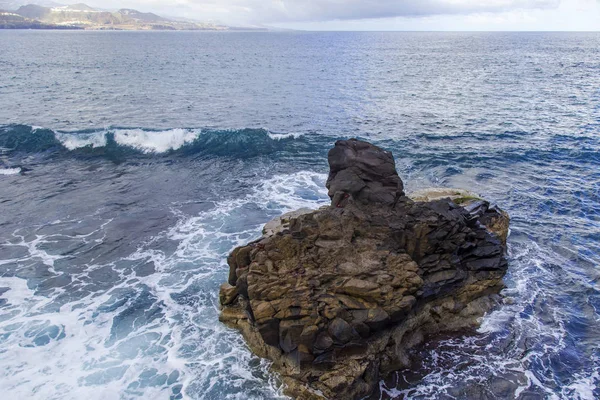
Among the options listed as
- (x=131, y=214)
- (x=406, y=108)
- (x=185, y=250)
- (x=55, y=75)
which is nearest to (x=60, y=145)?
(x=131, y=214)

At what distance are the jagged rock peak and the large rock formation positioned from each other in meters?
0.05

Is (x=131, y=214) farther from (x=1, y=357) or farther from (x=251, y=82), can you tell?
(x=251, y=82)

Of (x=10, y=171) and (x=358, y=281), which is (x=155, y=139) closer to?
(x=10, y=171)

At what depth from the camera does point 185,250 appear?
88.7ft

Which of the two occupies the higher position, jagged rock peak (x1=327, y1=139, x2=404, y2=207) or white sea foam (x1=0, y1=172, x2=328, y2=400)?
jagged rock peak (x1=327, y1=139, x2=404, y2=207)

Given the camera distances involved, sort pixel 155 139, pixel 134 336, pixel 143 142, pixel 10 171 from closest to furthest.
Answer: pixel 134 336
pixel 10 171
pixel 143 142
pixel 155 139

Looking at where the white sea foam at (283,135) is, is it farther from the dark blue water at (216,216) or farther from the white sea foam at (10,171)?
the white sea foam at (10,171)

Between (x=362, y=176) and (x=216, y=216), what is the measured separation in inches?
504

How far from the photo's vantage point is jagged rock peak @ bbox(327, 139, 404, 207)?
21781mm

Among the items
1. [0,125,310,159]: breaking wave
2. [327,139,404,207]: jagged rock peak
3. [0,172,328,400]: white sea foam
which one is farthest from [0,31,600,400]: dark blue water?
[327,139,404,207]: jagged rock peak

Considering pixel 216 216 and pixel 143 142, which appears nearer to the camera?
pixel 216 216

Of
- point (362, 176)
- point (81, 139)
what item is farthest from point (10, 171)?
point (362, 176)

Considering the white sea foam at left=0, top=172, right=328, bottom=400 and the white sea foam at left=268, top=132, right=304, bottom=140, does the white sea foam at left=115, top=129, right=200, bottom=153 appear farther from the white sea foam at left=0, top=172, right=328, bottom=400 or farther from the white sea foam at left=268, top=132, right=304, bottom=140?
the white sea foam at left=0, top=172, right=328, bottom=400

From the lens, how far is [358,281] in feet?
59.2
